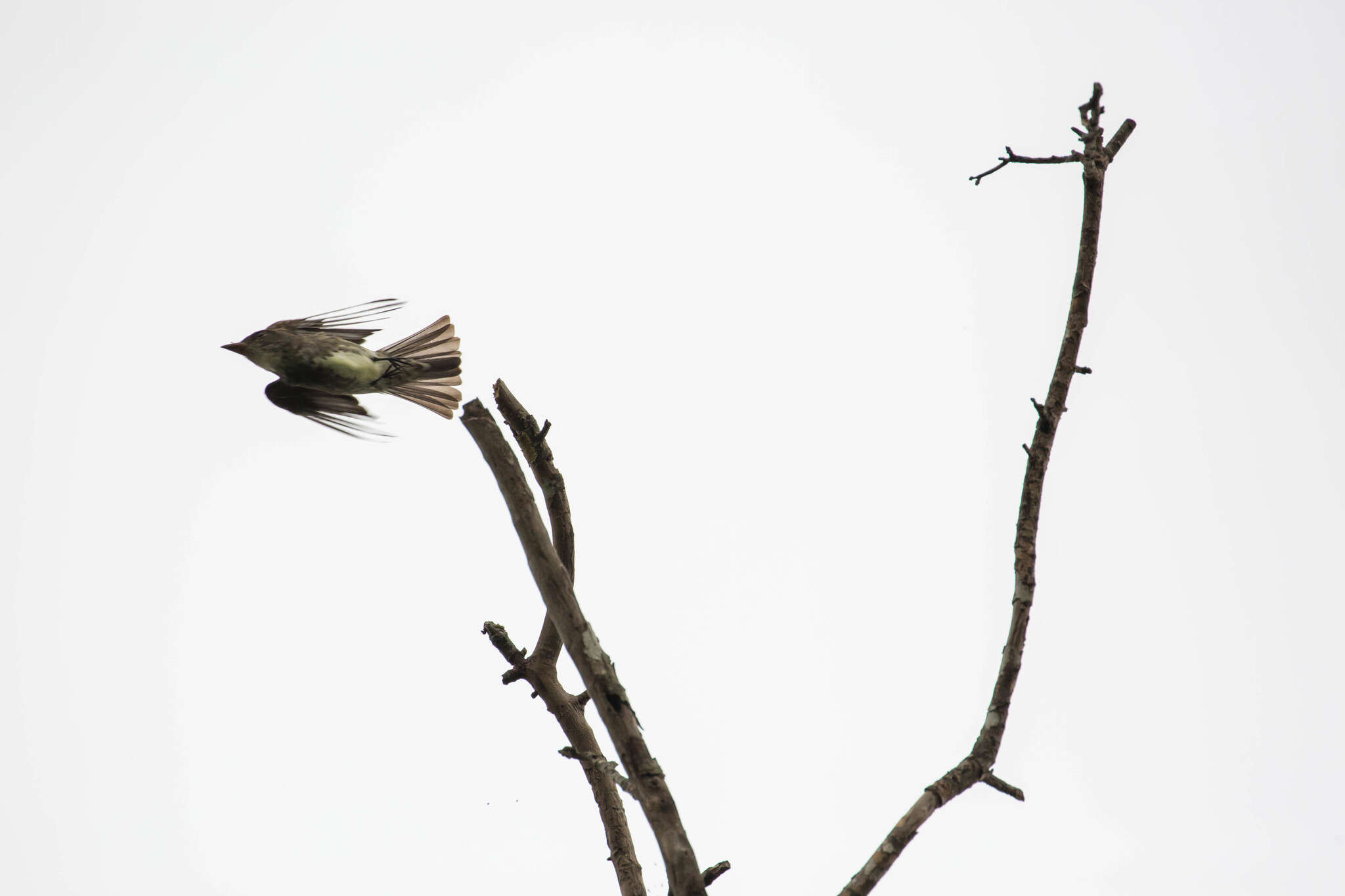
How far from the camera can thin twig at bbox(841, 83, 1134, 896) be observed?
8.56ft

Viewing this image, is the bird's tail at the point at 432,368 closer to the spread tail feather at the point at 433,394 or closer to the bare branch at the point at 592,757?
the spread tail feather at the point at 433,394

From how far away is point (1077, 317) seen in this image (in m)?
2.91

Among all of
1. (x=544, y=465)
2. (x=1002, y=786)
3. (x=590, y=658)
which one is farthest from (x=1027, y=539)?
(x=544, y=465)

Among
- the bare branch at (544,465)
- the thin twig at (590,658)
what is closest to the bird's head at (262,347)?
the bare branch at (544,465)

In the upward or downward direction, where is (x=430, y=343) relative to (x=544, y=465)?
upward

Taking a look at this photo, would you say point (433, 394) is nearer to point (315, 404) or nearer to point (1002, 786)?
point (315, 404)

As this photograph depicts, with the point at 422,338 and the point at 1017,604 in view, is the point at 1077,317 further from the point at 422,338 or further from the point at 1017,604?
the point at 422,338

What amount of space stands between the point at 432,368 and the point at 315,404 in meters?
0.52

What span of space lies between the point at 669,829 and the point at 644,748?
0.63 feet

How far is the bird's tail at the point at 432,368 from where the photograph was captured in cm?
485

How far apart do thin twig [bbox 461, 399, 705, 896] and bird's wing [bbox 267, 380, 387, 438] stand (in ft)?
6.65

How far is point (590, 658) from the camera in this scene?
8.58 ft

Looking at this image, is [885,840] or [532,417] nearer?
[885,840]

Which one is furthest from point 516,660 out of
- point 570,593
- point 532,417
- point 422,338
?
point 422,338
